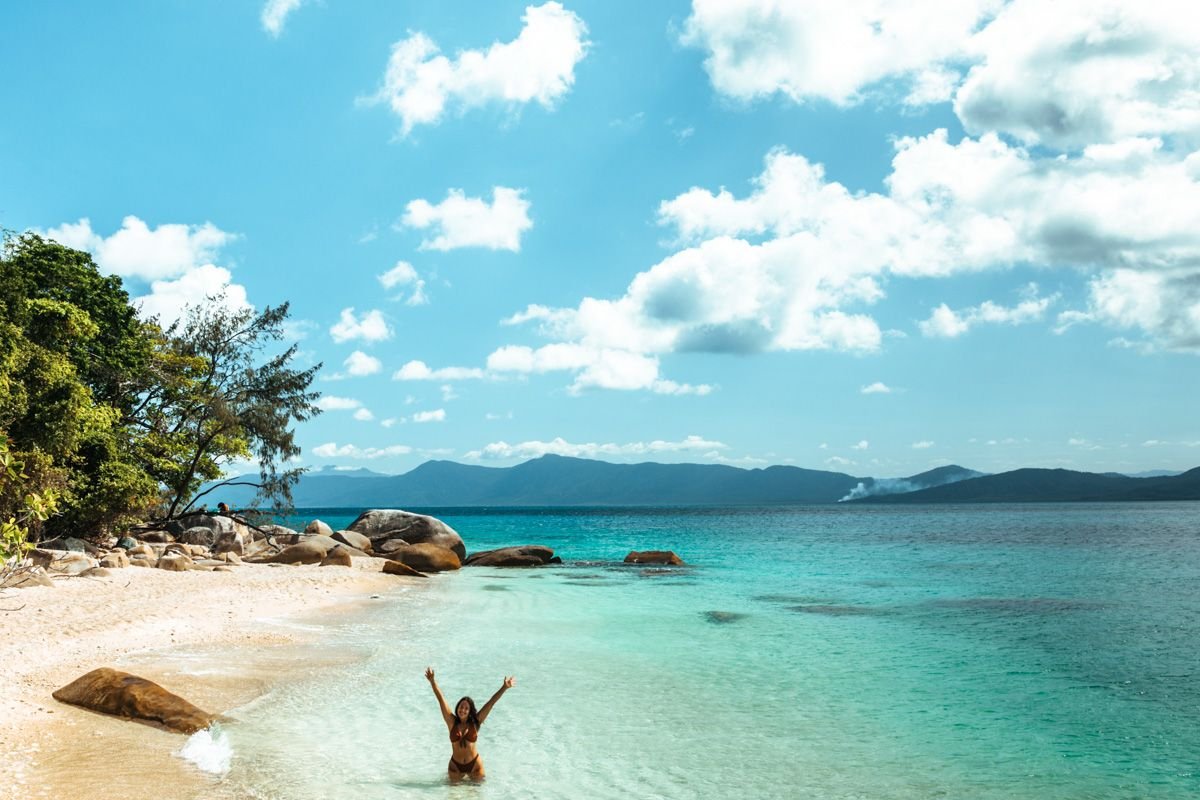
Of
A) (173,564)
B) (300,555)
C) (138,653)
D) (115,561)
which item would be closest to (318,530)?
(300,555)

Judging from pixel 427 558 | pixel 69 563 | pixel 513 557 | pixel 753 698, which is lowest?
pixel 513 557

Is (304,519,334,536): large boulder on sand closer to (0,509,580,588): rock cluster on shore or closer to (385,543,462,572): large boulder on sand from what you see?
(0,509,580,588): rock cluster on shore

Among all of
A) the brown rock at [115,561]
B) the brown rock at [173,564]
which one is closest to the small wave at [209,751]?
the brown rock at [115,561]

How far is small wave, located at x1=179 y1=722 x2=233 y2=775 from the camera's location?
9.28 meters

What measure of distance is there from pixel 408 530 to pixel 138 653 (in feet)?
101

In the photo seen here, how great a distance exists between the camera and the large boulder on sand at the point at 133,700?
1055 cm

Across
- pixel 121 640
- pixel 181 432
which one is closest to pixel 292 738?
pixel 121 640

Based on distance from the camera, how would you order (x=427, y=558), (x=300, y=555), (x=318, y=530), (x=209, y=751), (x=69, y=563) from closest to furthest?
(x=209, y=751)
(x=69, y=563)
(x=300, y=555)
(x=427, y=558)
(x=318, y=530)

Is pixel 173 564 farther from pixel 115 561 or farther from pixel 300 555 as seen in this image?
pixel 300 555

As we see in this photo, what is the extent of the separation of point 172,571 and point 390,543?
1690cm

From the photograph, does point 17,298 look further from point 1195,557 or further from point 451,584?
point 1195,557

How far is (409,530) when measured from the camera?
148 feet

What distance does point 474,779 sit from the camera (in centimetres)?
955

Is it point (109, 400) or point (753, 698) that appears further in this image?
point (109, 400)
